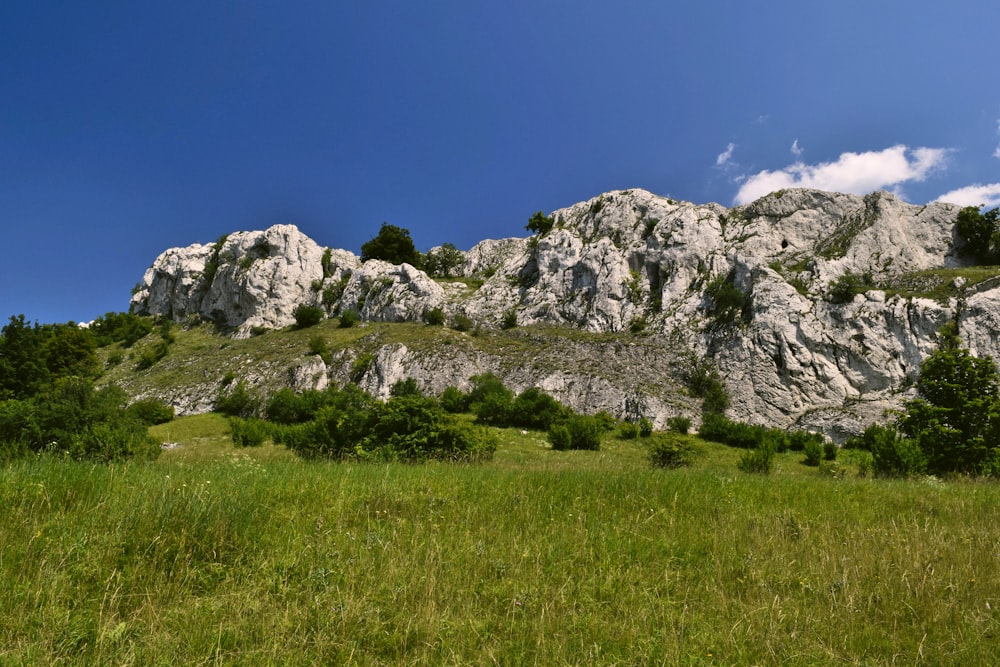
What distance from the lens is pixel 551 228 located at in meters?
62.9

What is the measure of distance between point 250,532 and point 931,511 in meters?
9.52

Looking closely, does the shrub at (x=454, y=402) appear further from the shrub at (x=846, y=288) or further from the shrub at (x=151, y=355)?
the shrub at (x=151, y=355)

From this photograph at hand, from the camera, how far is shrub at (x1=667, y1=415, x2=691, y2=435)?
2708cm

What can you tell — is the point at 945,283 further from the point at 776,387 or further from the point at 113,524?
the point at 113,524

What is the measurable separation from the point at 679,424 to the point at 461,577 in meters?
26.8

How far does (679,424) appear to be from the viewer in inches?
1077

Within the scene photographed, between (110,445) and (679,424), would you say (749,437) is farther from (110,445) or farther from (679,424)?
(110,445)

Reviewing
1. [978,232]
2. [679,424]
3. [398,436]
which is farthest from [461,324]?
[978,232]

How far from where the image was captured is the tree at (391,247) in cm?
7162

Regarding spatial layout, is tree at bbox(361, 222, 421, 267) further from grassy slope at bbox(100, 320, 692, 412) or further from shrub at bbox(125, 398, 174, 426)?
shrub at bbox(125, 398, 174, 426)

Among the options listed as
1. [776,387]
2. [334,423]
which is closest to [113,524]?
[334,423]

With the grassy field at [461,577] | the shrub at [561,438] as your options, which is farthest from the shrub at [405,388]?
the grassy field at [461,577]

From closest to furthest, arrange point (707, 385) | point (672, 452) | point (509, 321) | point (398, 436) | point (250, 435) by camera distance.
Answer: point (398, 436)
point (672, 452)
point (250, 435)
point (707, 385)
point (509, 321)

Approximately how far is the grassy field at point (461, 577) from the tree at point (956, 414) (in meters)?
10.7
